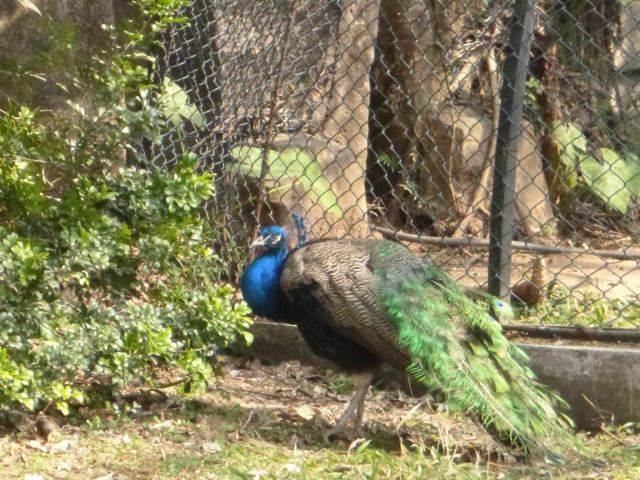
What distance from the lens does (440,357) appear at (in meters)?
4.00

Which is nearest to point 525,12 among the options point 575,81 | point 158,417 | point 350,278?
point 350,278

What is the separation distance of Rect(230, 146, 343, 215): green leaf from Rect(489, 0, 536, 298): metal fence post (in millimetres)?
942

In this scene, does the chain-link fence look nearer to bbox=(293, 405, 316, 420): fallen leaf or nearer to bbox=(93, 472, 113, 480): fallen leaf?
bbox=(293, 405, 316, 420): fallen leaf

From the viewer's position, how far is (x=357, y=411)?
443 cm

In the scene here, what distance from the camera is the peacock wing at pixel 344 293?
4176mm

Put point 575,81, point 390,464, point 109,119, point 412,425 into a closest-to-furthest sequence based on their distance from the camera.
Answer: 1. point 390,464
2. point 109,119
3. point 412,425
4. point 575,81

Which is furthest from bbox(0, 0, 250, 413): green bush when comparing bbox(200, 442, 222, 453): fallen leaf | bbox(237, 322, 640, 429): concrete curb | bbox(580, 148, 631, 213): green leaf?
bbox(580, 148, 631, 213): green leaf

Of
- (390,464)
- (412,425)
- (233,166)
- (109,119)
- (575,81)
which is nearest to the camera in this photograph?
(390,464)

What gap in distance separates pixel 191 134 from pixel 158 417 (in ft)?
5.97

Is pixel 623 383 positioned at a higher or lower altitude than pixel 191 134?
lower

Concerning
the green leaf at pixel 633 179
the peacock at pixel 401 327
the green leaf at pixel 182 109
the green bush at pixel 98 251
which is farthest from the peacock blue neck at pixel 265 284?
the green leaf at pixel 633 179

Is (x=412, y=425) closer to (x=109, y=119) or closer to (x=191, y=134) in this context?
(x=109, y=119)

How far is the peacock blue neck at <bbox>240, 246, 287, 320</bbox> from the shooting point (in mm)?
4570

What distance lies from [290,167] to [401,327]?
1.60 meters
